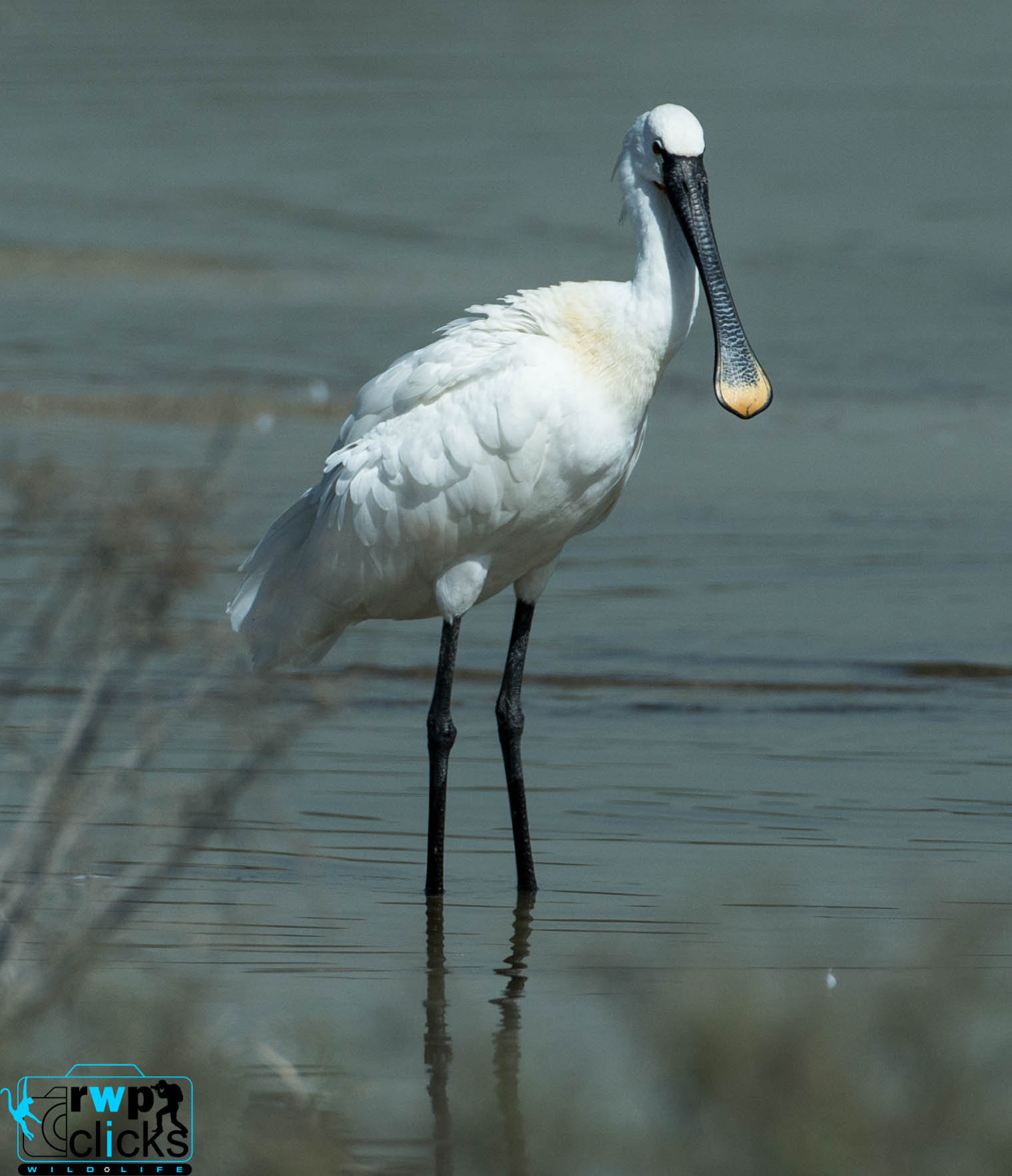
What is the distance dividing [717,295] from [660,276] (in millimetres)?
209

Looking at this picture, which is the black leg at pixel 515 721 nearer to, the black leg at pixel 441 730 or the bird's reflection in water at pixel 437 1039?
the black leg at pixel 441 730

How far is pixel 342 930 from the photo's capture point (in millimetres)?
6082

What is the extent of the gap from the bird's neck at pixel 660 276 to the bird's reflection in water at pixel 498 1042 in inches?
65.9

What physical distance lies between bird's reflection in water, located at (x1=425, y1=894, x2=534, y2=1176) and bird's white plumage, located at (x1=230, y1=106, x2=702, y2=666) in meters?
1.06

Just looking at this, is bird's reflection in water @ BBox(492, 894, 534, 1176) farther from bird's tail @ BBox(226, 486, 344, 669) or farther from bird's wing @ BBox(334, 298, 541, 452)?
bird's wing @ BBox(334, 298, 541, 452)

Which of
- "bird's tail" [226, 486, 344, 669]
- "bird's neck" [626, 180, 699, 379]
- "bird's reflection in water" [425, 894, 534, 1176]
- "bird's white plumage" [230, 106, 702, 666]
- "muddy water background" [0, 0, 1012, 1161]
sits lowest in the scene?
"muddy water background" [0, 0, 1012, 1161]

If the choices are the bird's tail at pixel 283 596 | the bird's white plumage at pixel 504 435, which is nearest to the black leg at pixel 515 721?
the bird's white plumage at pixel 504 435

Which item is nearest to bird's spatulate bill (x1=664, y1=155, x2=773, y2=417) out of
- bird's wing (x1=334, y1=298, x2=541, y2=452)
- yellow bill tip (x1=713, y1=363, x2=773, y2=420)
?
yellow bill tip (x1=713, y1=363, x2=773, y2=420)

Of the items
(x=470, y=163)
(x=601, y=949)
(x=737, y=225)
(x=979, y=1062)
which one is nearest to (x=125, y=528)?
(x=979, y=1062)

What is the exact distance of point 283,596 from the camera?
7285 millimetres

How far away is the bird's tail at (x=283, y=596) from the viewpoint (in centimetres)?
723

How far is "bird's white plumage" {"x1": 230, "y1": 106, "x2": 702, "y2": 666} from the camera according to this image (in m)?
6.69

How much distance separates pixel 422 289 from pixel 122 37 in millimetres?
22244

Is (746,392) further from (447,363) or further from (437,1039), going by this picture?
(437,1039)
